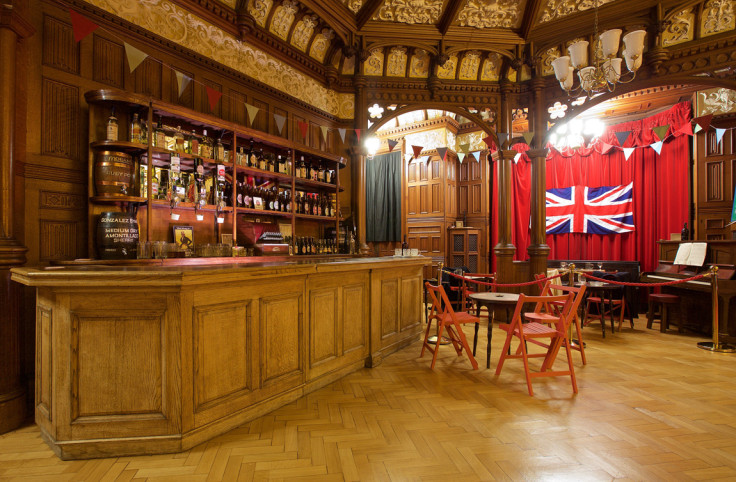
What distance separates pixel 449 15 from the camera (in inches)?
201

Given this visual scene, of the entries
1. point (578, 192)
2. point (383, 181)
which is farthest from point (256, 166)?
point (578, 192)

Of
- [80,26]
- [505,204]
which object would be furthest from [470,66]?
[80,26]

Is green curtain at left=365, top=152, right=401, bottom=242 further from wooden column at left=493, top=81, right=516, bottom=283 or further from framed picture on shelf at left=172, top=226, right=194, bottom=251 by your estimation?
framed picture on shelf at left=172, top=226, right=194, bottom=251

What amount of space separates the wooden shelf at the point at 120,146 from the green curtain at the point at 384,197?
6.13 metres

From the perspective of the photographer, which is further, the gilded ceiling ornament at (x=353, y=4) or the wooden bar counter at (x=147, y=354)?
the gilded ceiling ornament at (x=353, y=4)

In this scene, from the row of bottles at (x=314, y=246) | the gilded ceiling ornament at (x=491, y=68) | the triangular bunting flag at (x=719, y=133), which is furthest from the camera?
the triangular bunting flag at (x=719, y=133)

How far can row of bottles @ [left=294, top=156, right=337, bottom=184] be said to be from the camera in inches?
189

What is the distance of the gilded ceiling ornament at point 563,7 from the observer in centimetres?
502

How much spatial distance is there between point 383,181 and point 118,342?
7508 mm

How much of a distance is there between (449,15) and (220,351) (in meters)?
5.23

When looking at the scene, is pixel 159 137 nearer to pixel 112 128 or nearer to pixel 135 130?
pixel 135 130

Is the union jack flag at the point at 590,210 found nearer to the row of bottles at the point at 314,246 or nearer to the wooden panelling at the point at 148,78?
the row of bottles at the point at 314,246

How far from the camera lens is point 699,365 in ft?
11.8

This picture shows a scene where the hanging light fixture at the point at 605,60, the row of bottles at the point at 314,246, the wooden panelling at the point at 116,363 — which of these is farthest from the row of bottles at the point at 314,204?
the hanging light fixture at the point at 605,60
